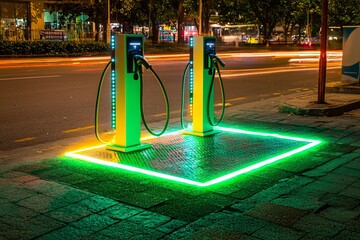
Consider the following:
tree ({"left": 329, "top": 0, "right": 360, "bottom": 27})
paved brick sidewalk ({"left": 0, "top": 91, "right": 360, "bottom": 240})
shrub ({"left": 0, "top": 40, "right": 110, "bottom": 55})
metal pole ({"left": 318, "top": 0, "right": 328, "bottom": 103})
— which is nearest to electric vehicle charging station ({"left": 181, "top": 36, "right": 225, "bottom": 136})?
paved brick sidewalk ({"left": 0, "top": 91, "right": 360, "bottom": 240})

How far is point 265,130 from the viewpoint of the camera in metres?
8.33

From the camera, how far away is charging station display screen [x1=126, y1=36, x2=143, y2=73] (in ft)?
21.4

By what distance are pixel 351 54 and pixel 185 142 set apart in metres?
8.30

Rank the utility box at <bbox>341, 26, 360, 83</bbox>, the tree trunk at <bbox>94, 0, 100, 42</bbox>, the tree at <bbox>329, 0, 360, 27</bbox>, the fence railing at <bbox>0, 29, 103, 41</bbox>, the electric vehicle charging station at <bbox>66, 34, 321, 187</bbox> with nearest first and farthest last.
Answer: the electric vehicle charging station at <bbox>66, 34, 321, 187</bbox>
the utility box at <bbox>341, 26, 360, 83</bbox>
the fence railing at <bbox>0, 29, 103, 41</bbox>
the tree trunk at <bbox>94, 0, 100, 42</bbox>
the tree at <bbox>329, 0, 360, 27</bbox>

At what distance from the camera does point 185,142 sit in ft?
24.3

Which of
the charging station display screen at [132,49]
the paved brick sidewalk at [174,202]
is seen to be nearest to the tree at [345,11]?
the charging station display screen at [132,49]

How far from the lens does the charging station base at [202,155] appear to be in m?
5.79

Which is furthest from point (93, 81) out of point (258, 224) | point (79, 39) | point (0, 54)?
point (79, 39)

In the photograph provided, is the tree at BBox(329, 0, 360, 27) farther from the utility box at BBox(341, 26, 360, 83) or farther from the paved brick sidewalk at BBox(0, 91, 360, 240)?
the paved brick sidewalk at BBox(0, 91, 360, 240)

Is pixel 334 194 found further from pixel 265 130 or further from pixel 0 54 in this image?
pixel 0 54

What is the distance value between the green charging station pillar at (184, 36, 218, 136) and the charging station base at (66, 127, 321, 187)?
0.74 feet

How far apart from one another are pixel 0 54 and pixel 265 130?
25.1 meters

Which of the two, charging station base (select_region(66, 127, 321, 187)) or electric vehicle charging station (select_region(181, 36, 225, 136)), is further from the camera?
electric vehicle charging station (select_region(181, 36, 225, 136))

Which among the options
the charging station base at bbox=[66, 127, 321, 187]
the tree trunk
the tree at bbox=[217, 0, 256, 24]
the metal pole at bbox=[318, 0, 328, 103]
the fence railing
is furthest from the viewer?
the tree at bbox=[217, 0, 256, 24]
